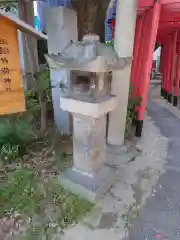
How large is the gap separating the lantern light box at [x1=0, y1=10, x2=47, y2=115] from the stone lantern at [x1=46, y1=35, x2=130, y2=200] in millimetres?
590

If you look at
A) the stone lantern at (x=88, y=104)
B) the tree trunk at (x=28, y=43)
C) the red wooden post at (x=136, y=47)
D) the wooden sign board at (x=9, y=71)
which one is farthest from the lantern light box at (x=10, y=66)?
the red wooden post at (x=136, y=47)

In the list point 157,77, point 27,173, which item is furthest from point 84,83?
point 157,77

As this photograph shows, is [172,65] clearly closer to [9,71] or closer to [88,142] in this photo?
[88,142]

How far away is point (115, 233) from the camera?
2.94 metres

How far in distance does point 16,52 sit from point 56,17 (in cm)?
224

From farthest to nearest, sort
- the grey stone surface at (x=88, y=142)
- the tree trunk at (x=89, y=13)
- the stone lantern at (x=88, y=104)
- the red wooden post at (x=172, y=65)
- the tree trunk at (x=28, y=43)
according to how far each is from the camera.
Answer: the red wooden post at (x=172, y=65), the tree trunk at (x=28, y=43), the tree trunk at (x=89, y=13), the grey stone surface at (x=88, y=142), the stone lantern at (x=88, y=104)

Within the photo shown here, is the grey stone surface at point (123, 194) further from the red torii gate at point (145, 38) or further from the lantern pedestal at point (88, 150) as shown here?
the red torii gate at point (145, 38)

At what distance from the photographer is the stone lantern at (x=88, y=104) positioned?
3.12 meters

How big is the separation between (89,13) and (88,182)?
14.3 feet

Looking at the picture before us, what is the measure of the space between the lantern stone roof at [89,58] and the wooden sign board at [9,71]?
0.59 m

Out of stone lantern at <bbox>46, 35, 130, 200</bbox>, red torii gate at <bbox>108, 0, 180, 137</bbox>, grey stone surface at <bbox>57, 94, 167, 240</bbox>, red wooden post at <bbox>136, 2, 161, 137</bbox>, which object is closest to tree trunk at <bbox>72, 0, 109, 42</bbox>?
red torii gate at <bbox>108, 0, 180, 137</bbox>

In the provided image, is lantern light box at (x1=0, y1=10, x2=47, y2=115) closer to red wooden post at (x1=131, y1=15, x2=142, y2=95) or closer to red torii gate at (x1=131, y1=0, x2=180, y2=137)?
red torii gate at (x1=131, y1=0, x2=180, y2=137)

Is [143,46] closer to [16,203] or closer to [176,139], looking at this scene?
[176,139]

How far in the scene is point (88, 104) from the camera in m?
3.23
